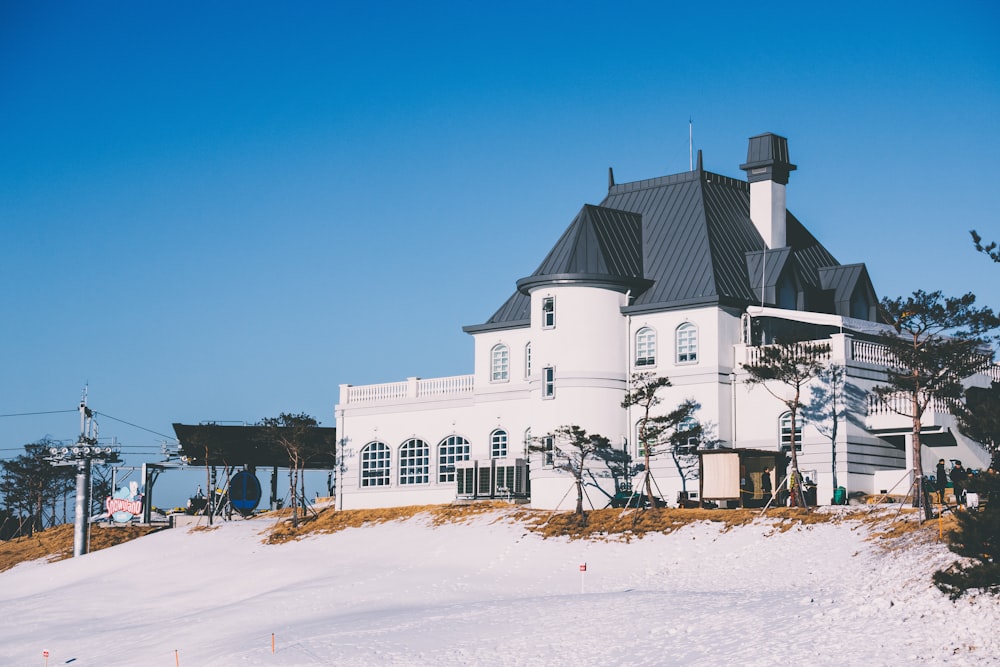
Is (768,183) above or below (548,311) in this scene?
above

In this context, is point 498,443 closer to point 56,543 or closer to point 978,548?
point 56,543

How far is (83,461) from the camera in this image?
225ft

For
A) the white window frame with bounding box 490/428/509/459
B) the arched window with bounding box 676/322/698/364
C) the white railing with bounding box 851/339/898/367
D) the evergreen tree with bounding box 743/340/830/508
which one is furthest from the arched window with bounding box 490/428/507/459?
the white railing with bounding box 851/339/898/367

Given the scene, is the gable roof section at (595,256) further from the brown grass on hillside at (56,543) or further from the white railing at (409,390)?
the brown grass on hillside at (56,543)

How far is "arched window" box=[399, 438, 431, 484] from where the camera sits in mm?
64375

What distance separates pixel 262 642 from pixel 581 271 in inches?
934

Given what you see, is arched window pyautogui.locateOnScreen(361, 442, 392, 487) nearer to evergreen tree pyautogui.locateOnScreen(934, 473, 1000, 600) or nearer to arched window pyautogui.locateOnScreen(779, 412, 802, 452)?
arched window pyautogui.locateOnScreen(779, 412, 802, 452)

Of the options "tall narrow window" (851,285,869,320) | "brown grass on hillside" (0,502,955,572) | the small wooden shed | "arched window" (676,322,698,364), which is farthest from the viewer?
"tall narrow window" (851,285,869,320)

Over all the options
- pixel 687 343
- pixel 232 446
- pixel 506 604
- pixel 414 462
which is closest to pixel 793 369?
pixel 687 343

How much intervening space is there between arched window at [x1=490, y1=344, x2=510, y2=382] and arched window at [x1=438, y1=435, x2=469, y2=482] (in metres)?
2.98

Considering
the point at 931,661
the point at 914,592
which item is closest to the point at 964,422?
the point at 914,592

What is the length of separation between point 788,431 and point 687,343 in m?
5.18

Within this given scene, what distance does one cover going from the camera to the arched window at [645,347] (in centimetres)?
5712

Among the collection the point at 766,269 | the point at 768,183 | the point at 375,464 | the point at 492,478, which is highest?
the point at 768,183
